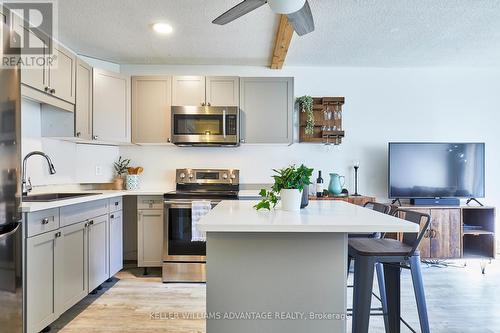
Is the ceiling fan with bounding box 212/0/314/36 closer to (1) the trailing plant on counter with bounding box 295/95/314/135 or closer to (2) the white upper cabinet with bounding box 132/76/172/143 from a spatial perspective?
(1) the trailing plant on counter with bounding box 295/95/314/135

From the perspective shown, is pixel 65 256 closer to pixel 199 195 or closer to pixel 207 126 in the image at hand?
pixel 199 195

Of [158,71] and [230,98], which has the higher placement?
[158,71]

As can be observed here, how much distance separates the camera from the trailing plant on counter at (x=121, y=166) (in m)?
3.57

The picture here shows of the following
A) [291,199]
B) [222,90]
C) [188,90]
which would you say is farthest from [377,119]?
[291,199]

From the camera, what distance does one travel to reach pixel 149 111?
3332mm

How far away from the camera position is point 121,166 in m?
3.59

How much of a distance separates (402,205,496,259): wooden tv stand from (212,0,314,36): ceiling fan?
2.39 metres

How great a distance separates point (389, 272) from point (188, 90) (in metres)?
2.70

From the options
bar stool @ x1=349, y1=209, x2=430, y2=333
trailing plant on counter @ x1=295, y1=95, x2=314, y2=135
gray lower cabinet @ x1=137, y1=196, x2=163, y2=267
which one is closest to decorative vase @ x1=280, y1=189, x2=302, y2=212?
bar stool @ x1=349, y1=209, x2=430, y2=333

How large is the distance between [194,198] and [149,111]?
1.17 metres

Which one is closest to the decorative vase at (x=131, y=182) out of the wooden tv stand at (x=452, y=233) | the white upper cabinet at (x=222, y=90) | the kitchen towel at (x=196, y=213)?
the kitchen towel at (x=196, y=213)

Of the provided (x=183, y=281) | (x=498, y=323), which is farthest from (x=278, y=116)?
(x=498, y=323)

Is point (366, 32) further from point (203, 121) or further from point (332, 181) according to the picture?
point (203, 121)

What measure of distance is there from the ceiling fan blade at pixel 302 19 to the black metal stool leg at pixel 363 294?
1533 mm
